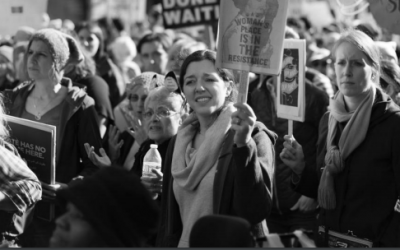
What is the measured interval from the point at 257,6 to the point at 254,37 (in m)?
0.17

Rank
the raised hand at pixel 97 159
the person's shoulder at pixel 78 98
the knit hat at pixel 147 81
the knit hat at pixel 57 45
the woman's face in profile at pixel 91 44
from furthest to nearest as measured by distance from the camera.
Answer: the woman's face in profile at pixel 91 44, the knit hat at pixel 147 81, the knit hat at pixel 57 45, the person's shoulder at pixel 78 98, the raised hand at pixel 97 159

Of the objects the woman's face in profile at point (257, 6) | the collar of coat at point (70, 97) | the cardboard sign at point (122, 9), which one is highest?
the woman's face in profile at point (257, 6)

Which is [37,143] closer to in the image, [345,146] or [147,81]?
[147,81]

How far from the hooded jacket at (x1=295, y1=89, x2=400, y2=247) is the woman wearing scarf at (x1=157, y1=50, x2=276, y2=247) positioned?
606mm

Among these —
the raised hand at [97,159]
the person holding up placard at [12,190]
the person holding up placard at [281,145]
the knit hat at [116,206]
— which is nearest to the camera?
the knit hat at [116,206]

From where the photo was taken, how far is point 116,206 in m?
3.10

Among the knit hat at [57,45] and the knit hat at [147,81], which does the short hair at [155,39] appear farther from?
the knit hat at [57,45]

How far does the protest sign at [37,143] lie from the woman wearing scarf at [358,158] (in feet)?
5.15

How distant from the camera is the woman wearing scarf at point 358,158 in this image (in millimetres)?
4410

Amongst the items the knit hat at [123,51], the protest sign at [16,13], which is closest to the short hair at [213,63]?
the protest sign at [16,13]

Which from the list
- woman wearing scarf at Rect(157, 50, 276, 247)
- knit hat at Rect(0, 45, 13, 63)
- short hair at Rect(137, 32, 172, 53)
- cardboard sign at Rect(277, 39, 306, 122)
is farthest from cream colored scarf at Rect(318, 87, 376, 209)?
knit hat at Rect(0, 45, 13, 63)

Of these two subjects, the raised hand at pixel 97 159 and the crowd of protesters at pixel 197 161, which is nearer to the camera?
the crowd of protesters at pixel 197 161

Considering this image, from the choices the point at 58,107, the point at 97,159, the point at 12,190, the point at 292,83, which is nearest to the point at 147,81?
the point at 58,107

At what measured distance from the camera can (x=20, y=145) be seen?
207 inches
